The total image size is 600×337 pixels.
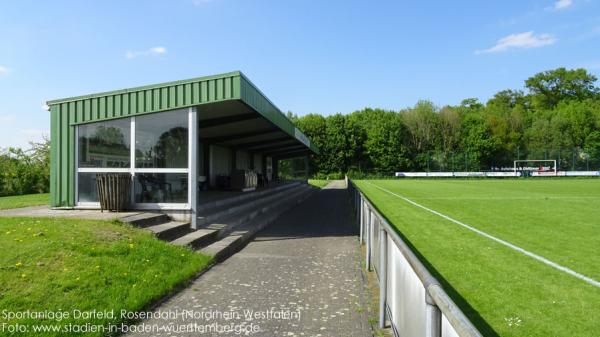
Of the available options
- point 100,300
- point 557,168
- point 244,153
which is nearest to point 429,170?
point 557,168

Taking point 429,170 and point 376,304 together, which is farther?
point 429,170

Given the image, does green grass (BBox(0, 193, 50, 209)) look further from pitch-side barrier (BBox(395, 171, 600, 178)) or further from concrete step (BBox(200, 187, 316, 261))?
pitch-side barrier (BBox(395, 171, 600, 178))

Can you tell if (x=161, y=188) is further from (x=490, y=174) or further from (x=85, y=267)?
(x=490, y=174)

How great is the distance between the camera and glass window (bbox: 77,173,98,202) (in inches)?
392

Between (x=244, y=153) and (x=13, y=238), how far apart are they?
18.2 metres

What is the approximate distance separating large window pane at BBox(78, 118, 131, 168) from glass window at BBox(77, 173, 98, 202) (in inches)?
10.5

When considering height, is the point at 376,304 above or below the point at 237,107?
below

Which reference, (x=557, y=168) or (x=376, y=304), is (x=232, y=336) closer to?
(x=376, y=304)

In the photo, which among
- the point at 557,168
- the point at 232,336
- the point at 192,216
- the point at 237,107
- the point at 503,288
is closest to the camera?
the point at 232,336

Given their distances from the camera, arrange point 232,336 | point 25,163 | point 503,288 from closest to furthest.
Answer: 1. point 232,336
2. point 503,288
3. point 25,163

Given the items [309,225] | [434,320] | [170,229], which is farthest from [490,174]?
→ [434,320]

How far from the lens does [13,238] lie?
620 centimetres

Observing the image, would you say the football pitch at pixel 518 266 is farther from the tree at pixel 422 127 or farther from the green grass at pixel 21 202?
the tree at pixel 422 127

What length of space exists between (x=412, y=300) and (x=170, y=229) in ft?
20.5
